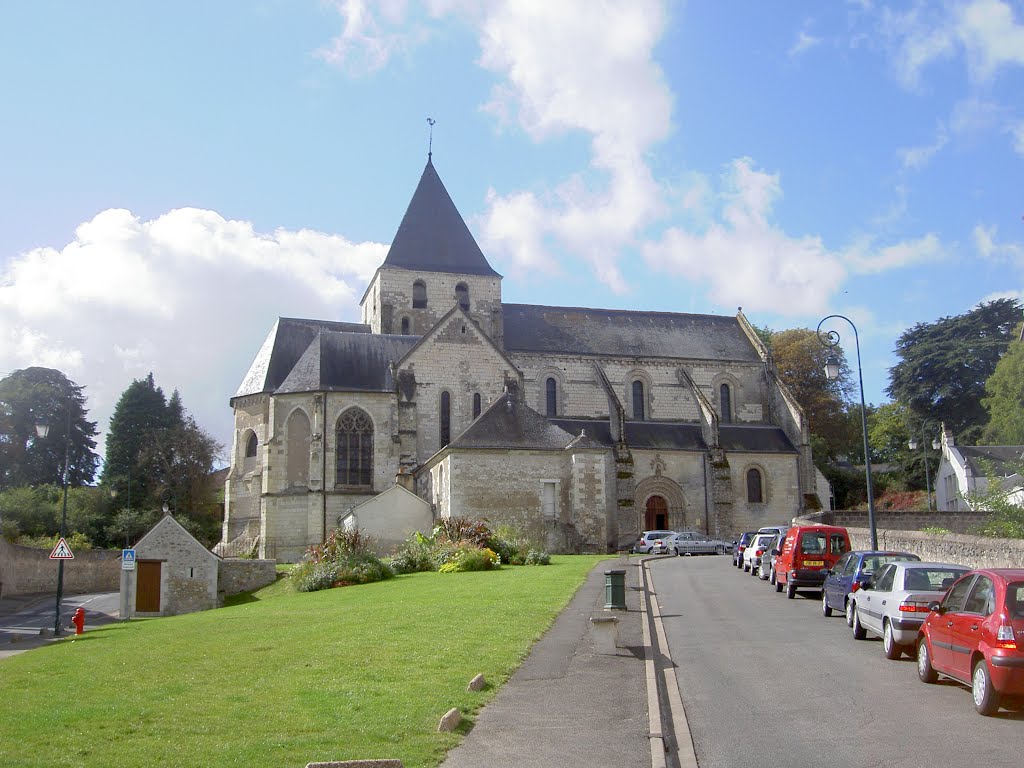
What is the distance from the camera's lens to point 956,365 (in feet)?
210

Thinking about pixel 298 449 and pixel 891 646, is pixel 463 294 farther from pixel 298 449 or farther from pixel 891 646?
pixel 891 646

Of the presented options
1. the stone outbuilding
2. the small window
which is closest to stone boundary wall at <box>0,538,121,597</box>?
the stone outbuilding

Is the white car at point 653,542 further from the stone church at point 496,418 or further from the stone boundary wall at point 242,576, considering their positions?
the stone boundary wall at point 242,576

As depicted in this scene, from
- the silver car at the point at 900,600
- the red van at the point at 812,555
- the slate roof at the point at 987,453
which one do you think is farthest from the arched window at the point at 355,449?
the slate roof at the point at 987,453

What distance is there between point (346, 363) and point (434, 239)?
1135 centimetres

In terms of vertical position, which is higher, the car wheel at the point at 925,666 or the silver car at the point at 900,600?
the silver car at the point at 900,600

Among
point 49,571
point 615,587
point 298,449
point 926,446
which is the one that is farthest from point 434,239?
point 615,587

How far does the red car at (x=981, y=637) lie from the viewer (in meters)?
8.98

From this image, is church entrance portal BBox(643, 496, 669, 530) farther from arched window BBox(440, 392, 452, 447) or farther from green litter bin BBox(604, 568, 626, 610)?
green litter bin BBox(604, 568, 626, 610)

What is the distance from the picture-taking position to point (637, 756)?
25.7 feet

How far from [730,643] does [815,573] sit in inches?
308

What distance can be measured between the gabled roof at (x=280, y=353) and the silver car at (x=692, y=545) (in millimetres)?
19212

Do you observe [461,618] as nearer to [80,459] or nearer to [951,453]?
[951,453]

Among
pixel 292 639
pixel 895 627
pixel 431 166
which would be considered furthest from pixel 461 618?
pixel 431 166
